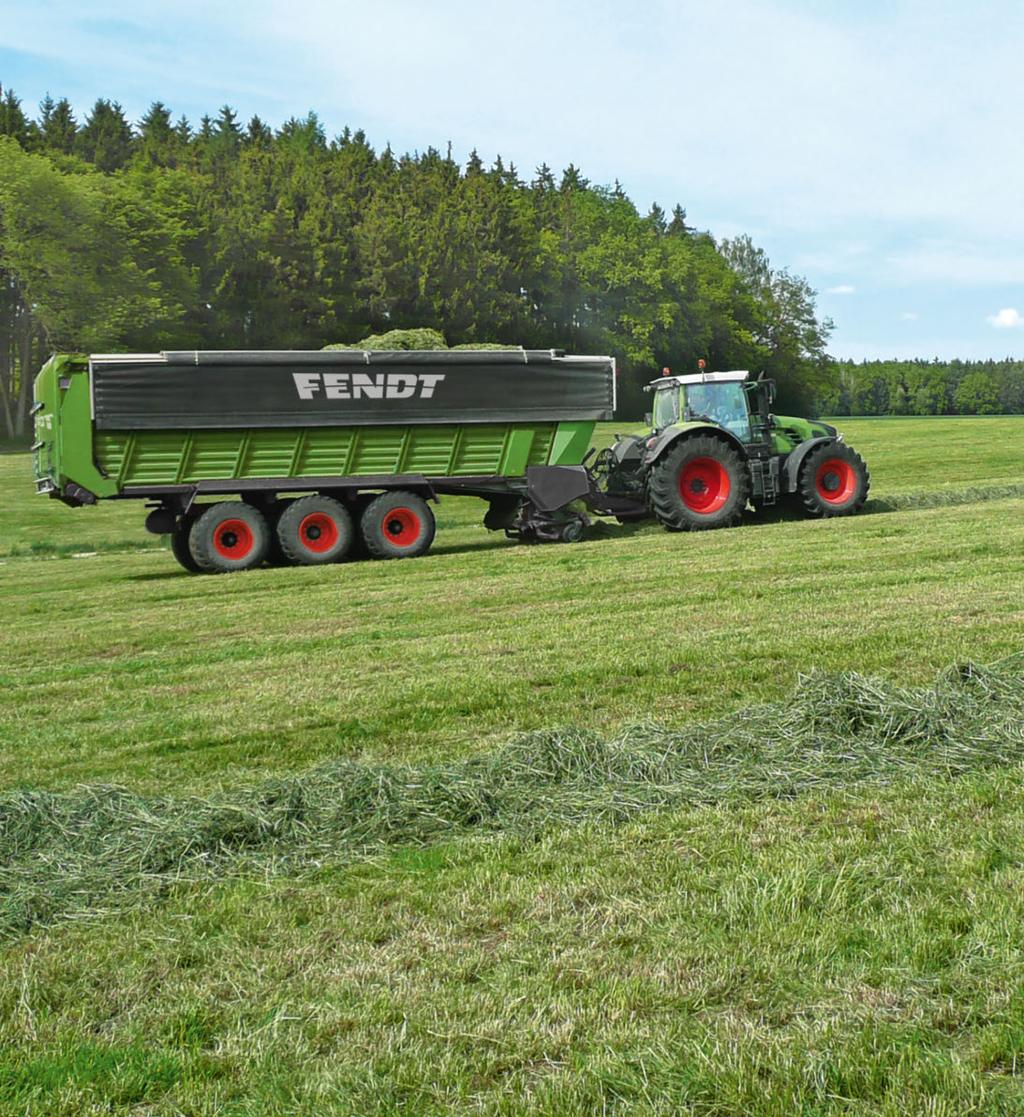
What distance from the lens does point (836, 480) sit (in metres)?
17.9

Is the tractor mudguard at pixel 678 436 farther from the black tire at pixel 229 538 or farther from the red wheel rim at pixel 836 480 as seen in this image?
the black tire at pixel 229 538

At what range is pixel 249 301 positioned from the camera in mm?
56344

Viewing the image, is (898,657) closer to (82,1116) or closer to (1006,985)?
(1006,985)

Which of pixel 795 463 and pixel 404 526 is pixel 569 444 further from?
pixel 795 463

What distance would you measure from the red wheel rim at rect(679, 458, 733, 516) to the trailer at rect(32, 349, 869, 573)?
0.02 m

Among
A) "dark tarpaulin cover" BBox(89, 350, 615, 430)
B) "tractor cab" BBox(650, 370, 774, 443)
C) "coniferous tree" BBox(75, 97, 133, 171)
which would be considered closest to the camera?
"dark tarpaulin cover" BBox(89, 350, 615, 430)

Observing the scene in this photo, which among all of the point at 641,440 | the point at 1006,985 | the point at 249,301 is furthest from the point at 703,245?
the point at 1006,985

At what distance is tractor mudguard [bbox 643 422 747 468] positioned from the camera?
1703cm

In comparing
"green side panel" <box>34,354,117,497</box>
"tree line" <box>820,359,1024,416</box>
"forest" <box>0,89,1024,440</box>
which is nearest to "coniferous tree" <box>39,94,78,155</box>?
"forest" <box>0,89,1024,440</box>

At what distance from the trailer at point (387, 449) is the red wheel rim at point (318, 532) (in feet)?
0.07

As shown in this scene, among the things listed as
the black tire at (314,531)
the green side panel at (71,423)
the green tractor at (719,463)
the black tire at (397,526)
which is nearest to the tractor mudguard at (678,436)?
the green tractor at (719,463)

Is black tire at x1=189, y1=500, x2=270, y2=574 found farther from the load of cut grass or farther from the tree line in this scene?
the tree line

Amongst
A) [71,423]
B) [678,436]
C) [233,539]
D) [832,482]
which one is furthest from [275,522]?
[832,482]

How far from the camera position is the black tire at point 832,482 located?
1762 centimetres
